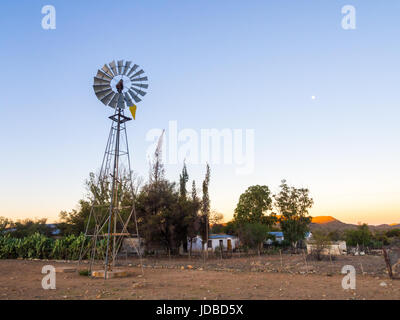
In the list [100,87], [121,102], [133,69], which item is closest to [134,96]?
[121,102]

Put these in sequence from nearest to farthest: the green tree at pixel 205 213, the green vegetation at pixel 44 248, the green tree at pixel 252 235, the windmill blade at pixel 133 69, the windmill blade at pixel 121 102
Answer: the windmill blade at pixel 121 102 → the windmill blade at pixel 133 69 → the green vegetation at pixel 44 248 → the green tree at pixel 205 213 → the green tree at pixel 252 235

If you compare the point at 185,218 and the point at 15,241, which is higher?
the point at 185,218

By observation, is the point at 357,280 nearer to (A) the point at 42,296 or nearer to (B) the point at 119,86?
(A) the point at 42,296

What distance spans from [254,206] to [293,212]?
5875mm

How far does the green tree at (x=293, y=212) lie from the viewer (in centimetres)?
4191

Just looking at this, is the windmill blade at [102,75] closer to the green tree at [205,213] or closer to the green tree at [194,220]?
the green tree at [194,220]

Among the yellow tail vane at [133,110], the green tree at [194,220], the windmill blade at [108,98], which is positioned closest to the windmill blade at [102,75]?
the windmill blade at [108,98]

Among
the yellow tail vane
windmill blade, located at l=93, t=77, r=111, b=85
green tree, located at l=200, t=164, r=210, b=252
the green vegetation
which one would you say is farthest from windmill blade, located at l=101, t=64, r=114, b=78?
green tree, located at l=200, t=164, r=210, b=252

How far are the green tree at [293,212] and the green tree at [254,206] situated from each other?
6.34ft

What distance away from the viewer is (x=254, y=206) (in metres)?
46.6
